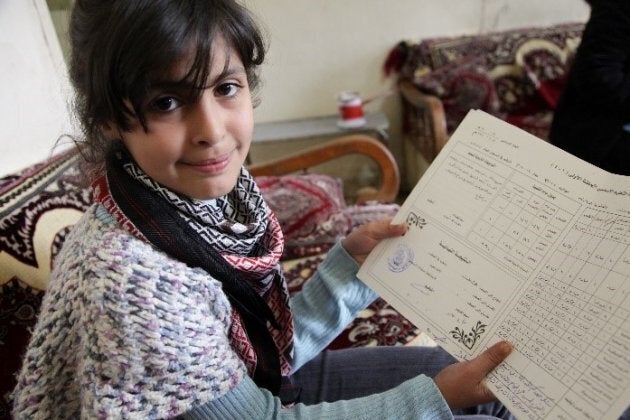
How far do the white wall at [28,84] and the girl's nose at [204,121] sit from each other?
1.86 feet

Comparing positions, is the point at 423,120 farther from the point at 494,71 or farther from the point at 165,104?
the point at 165,104

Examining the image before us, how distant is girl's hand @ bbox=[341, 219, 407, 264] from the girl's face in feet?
0.87

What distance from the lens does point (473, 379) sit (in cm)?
57

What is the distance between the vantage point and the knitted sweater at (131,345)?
486 millimetres

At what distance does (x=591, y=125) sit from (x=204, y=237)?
1.38 metres

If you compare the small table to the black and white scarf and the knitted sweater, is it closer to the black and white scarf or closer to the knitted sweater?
the black and white scarf

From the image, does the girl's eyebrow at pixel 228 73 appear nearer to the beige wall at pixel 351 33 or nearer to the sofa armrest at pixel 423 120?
the sofa armrest at pixel 423 120

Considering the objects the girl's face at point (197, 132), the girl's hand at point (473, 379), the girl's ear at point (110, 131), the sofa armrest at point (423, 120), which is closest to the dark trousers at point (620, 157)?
the sofa armrest at point (423, 120)

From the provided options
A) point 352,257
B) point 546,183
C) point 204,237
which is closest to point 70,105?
point 204,237

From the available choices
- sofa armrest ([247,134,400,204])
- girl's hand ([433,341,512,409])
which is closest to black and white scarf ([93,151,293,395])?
girl's hand ([433,341,512,409])

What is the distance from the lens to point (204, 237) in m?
0.61

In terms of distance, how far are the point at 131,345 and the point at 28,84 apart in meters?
0.89

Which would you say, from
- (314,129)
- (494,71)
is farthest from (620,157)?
(314,129)

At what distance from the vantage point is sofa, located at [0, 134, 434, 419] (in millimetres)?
755
